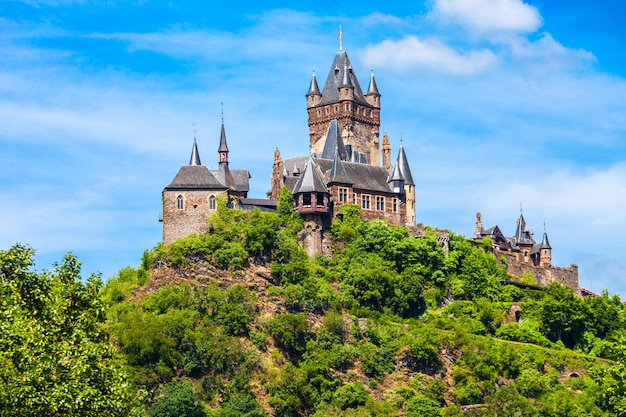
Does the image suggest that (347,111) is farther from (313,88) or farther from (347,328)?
(347,328)

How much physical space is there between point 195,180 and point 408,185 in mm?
20376

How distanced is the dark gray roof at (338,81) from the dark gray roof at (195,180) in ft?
63.5

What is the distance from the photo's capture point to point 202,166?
105562mm

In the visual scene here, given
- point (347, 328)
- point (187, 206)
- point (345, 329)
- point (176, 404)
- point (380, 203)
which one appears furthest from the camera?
point (380, 203)

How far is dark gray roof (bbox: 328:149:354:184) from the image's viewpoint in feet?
358

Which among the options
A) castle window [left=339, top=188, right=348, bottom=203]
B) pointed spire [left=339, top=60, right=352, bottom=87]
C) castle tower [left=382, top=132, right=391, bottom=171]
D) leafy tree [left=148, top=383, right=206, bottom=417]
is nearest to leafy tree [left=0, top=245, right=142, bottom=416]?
leafy tree [left=148, top=383, right=206, bottom=417]

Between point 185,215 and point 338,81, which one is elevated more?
point 338,81

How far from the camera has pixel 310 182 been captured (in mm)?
106438

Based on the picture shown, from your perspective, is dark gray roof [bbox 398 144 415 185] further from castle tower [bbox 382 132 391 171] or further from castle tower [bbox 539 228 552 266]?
castle tower [bbox 539 228 552 266]

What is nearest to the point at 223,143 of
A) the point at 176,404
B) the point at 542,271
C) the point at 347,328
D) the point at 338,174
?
the point at 338,174

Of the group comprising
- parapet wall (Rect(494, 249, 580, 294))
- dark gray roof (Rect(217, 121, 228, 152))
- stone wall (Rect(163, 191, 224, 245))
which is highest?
dark gray roof (Rect(217, 121, 228, 152))

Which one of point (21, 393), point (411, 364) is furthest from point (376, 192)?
point (21, 393)

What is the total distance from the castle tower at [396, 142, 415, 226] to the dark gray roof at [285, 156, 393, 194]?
5.03 ft

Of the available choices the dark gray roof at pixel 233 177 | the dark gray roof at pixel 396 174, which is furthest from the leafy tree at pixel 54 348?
the dark gray roof at pixel 396 174
